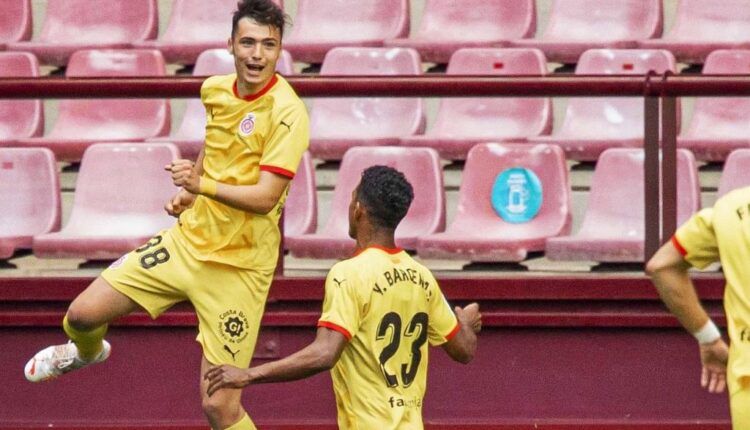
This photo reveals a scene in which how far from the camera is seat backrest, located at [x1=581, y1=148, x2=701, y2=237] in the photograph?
7.17 meters

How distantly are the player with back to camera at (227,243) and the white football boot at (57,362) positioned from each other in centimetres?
21

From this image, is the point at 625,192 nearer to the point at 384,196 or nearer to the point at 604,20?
the point at 604,20

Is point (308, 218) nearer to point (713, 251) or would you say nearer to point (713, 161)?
point (713, 161)

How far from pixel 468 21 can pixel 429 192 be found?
219 cm

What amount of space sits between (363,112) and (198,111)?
0.88 m

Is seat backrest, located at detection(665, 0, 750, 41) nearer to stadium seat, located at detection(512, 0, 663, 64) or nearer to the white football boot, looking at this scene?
stadium seat, located at detection(512, 0, 663, 64)

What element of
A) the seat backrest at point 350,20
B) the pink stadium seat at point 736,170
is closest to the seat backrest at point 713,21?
the seat backrest at point 350,20

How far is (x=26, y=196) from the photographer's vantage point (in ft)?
24.6

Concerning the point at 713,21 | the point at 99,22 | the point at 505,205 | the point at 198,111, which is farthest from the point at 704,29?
the point at 99,22

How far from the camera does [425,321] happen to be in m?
4.99

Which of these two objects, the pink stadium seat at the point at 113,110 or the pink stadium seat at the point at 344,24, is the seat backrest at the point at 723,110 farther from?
the pink stadium seat at the point at 113,110

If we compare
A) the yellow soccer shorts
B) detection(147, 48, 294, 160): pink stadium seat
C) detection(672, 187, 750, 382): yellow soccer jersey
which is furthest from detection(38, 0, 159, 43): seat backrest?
detection(672, 187, 750, 382): yellow soccer jersey

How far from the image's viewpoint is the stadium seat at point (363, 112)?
8.10 metres

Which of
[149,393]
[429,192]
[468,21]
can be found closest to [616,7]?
[468,21]
